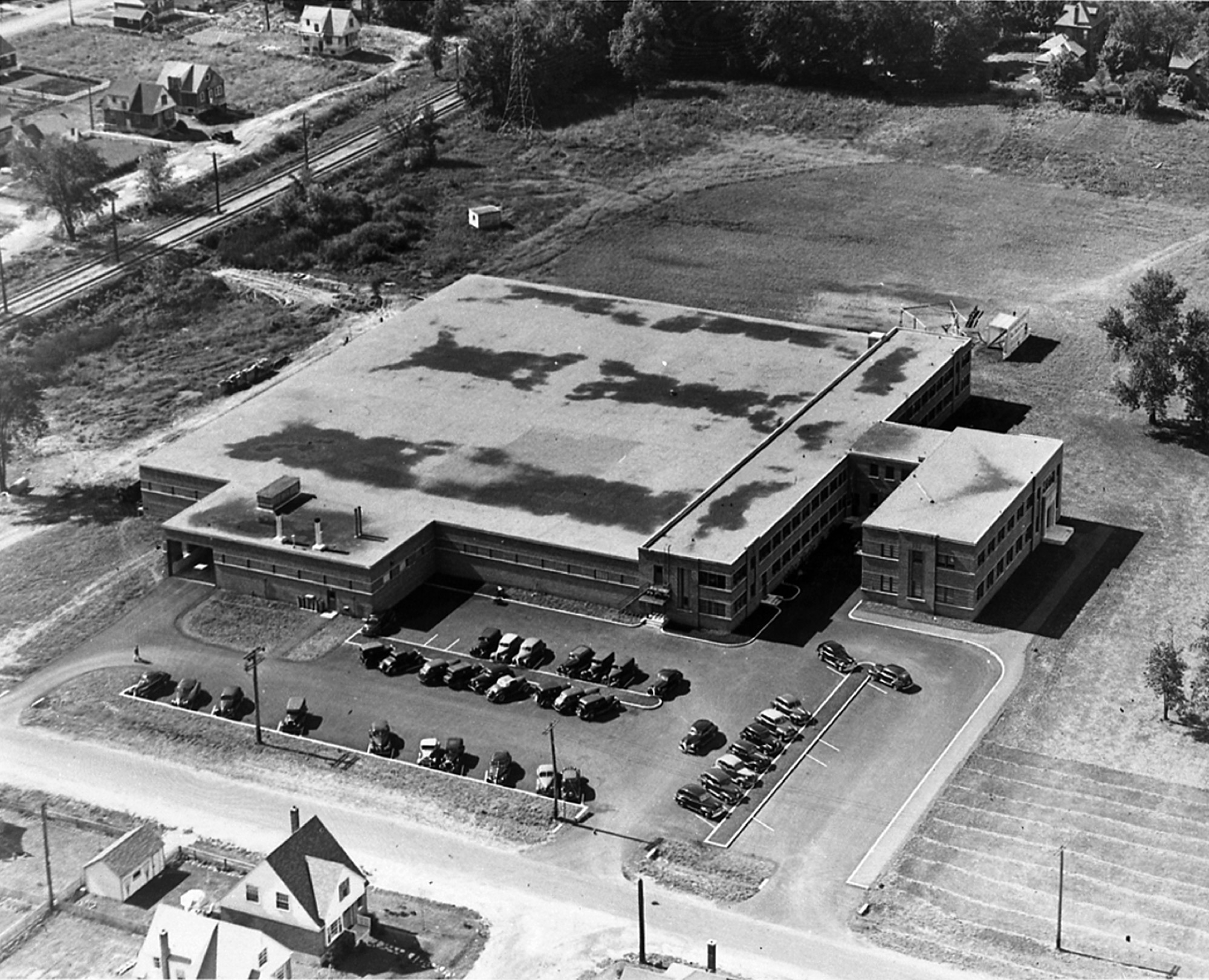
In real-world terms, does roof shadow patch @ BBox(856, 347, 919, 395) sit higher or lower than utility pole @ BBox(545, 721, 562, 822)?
higher

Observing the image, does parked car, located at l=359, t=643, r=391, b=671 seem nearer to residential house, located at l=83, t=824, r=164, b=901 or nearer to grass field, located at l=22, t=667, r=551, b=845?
grass field, located at l=22, t=667, r=551, b=845

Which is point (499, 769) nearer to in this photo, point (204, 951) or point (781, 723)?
point (781, 723)

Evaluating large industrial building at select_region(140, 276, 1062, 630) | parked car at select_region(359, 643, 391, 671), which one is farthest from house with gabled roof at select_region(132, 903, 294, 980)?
large industrial building at select_region(140, 276, 1062, 630)

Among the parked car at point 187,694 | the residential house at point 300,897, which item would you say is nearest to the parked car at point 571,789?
the residential house at point 300,897

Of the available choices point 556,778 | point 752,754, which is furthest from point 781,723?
point 556,778

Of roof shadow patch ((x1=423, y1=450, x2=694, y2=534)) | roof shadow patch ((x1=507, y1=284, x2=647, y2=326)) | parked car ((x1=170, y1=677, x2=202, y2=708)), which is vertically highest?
roof shadow patch ((x1=507, y1=284, x2=647, y2=326))

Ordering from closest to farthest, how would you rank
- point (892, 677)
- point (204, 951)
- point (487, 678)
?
point (204, 951) < point (892, 677) < point (487, 678)

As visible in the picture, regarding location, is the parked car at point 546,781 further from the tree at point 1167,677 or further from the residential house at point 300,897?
the tree at point 1167,677

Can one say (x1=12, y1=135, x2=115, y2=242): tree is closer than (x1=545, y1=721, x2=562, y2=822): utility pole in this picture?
No
